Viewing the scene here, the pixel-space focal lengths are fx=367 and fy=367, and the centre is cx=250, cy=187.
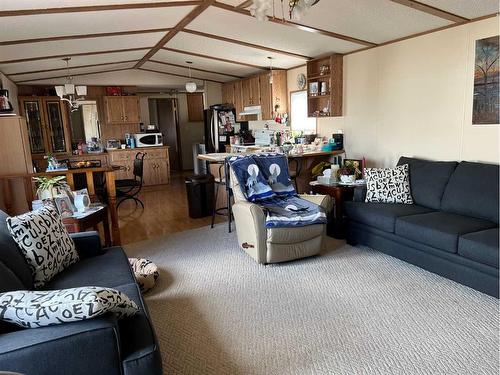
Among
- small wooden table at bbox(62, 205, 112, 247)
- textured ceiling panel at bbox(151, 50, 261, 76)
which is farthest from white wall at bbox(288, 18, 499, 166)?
small wooden table at bbox(62, 205, 112, 247)

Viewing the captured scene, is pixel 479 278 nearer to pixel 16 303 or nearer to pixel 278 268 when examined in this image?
pixel 278 268

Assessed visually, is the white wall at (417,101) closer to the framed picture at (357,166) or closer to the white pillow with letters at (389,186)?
the framed picture at (357,166)

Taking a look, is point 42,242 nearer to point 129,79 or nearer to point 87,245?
point 87,245

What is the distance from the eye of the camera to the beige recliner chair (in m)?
3.26

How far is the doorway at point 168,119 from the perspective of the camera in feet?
32.1

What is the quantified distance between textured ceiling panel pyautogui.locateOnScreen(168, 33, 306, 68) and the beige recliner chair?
2.56 m

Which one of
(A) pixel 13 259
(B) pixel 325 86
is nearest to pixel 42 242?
(A) pixel 13 259

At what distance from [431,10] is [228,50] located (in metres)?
2.85

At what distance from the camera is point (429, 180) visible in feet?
11.8

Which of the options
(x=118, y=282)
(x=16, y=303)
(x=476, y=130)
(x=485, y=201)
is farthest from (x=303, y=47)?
(x=16, y=303)

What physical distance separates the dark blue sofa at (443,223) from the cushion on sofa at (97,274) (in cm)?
227

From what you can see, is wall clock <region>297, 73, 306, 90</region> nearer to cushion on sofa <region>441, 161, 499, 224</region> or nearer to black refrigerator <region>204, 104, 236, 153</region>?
black refrigerator <region>204, 104, 236, 153</region>

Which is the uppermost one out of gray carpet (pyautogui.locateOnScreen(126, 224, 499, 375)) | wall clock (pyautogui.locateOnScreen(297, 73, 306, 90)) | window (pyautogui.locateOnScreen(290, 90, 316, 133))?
wall clock (pyautogui.locateOnScreen(297, 73, 306, 90))

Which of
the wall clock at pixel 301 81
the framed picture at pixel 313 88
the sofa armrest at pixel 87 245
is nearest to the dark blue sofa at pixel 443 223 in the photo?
the framed picture at pixel 313 88
